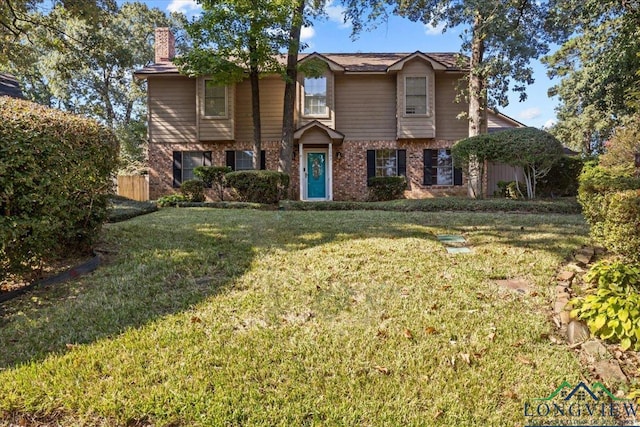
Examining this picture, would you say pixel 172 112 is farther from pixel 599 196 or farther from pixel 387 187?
pixel 599 196

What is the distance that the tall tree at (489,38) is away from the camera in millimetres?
11977

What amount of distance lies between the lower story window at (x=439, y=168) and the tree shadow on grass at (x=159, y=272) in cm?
795

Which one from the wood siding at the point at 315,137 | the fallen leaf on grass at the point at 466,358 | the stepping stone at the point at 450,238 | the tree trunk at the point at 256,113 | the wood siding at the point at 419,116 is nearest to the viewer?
the fallen leaf on grass at the point at 466,358

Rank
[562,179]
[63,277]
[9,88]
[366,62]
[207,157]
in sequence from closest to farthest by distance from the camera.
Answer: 1. [63,277]
2. [9,88]
3. [562,179]
4. [207,157]
5. [366,62]

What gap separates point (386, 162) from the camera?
610 inches

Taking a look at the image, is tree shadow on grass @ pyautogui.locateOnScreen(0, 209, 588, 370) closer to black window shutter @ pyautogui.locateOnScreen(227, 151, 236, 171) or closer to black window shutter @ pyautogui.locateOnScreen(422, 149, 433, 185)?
black window shutter @ pyautogui.locateOnScreen(422, 149, 433, 185)

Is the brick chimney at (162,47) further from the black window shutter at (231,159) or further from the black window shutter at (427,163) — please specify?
the black window shutter at (427,163)

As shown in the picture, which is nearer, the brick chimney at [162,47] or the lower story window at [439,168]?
the lower story window at [439,168]

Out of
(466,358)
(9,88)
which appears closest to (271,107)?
(9,88)

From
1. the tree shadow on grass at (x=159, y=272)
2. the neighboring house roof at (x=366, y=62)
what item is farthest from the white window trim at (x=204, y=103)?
the tree shadow on grass at (x=159, y=272)

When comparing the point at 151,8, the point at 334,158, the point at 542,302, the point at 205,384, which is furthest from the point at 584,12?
the point at 151,8

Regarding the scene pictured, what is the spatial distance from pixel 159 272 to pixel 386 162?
12.5m

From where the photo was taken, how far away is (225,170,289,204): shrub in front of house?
12430 mm

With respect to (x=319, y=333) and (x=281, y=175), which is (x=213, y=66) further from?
(x=319, y=333)
